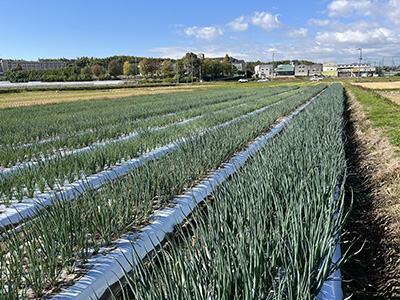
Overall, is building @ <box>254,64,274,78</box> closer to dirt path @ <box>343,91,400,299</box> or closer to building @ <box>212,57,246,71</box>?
building @ <box>212,57,246,71</box>

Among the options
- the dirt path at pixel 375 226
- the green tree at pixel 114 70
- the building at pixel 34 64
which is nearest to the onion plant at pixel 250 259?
the dirt path at pixel 375 226

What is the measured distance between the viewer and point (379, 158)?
468 centimetres

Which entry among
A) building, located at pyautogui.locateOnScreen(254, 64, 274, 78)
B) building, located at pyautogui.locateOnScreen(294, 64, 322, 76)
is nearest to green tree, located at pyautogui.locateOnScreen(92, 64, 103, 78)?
building, located at pyautogui.locateOnScreen(254, 64, 274, 78)

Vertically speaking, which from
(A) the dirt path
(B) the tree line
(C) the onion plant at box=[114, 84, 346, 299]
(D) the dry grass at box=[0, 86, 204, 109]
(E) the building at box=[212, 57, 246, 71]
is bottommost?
(A) the dirt path

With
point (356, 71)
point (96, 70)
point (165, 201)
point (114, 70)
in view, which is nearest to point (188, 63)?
point (114, 70)

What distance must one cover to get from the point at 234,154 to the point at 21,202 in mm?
3615

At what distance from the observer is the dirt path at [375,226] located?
2.35 m

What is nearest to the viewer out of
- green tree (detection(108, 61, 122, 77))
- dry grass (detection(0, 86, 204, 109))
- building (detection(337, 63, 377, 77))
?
dry grass (detection(0, 86, 204, 109))

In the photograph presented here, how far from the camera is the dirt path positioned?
235cm

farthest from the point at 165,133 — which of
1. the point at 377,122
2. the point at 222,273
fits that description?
the point at 222,273

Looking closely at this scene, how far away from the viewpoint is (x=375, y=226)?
3133 millimetres

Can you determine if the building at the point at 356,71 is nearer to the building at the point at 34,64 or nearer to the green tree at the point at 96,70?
the green tree at the point at 96,70

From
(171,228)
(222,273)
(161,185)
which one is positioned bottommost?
(171,228)

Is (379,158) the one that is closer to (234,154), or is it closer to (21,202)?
(234,154)
